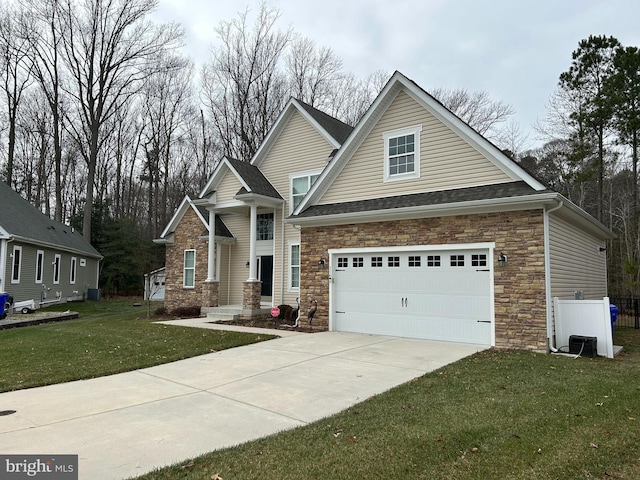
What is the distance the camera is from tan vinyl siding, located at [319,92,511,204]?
34.9 ft

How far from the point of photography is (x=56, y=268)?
25.0m

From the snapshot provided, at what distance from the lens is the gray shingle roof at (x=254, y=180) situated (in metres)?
15.9

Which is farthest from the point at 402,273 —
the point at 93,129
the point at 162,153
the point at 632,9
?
the point at 162,153

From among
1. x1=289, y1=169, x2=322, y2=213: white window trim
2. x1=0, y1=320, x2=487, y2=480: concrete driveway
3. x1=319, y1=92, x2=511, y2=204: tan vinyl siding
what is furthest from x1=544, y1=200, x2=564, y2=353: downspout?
x1=289, y1=169, x2=322, y2=213: white window trim

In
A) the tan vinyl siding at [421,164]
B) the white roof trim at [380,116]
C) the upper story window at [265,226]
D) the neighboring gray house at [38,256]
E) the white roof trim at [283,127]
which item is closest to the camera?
the white roof trim at [380,116]

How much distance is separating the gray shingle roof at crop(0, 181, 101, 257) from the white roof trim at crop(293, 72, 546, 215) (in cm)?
1574

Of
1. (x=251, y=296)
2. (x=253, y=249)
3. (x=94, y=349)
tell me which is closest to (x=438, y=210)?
(x=253, y=249)

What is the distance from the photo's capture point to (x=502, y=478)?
345cm

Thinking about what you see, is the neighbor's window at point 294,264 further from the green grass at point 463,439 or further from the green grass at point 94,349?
the green grass at point 463,439

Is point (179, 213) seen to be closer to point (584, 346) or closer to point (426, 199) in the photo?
point (426, 199)

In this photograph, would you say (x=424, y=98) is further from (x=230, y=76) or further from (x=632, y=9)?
(x=230, y=76)

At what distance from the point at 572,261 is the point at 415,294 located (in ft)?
14.3

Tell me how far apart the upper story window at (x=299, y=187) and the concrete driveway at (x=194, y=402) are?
802cm

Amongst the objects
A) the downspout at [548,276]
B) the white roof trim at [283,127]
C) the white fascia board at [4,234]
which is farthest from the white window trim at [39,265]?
the downspout at [548,276]
